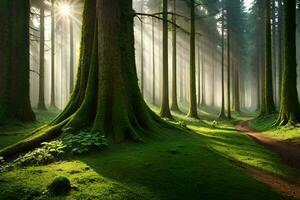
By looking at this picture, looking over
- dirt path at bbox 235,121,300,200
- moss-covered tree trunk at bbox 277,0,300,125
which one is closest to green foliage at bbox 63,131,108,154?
dirt path at bbox 235,121,300,200

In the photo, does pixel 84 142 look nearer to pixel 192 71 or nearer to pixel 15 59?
pixel 15 59

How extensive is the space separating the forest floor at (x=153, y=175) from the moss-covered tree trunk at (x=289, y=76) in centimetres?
790

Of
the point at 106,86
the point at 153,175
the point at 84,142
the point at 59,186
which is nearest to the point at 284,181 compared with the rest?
the point at 153,175

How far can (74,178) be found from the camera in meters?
6.48

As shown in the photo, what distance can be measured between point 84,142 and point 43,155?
110 centimetres

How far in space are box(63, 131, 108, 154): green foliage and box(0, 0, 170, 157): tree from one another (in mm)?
515

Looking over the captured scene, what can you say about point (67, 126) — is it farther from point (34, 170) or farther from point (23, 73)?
point (23, 73)

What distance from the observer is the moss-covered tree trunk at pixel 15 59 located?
15328 millimetres

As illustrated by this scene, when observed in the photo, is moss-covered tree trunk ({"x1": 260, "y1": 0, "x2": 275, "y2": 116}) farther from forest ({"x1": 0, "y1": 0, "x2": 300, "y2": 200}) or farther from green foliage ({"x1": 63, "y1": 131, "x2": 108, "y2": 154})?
green foliage ({"x1": 63, "y1": 131, "x2": 108, "y2": 154})

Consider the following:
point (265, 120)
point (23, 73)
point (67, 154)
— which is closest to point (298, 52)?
point (265, 120)

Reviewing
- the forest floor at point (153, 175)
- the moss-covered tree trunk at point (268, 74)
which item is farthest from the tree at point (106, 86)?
the moss-covered tree trunk at point (268, 74)

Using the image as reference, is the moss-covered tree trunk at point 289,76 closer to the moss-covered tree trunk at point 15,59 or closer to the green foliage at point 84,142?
the green foliage at point 84,142

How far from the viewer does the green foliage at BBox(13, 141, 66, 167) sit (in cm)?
751

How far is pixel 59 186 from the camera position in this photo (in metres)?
5.91
